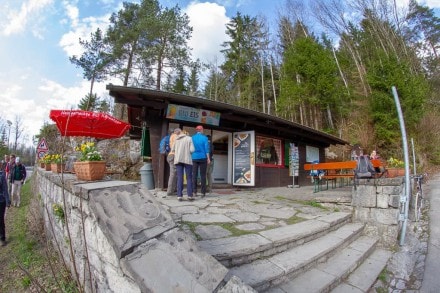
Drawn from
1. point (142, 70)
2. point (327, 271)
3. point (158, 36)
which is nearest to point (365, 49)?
point (158, 36)

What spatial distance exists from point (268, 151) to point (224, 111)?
2728mm

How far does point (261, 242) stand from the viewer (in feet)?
9.11

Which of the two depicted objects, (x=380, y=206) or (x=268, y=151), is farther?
(x=268, y=151)

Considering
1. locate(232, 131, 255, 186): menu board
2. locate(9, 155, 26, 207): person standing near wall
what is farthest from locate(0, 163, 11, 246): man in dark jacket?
locate(232, 131, 255, 186): menu board

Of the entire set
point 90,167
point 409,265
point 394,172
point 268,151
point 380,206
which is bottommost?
point 409,265

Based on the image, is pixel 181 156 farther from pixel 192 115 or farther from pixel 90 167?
pixel 192 115

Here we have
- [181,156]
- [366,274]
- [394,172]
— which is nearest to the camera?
[366,274]

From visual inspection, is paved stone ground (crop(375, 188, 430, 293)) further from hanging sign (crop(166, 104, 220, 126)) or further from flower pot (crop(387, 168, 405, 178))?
hanging sign (crop(166, 104, 220, 126))

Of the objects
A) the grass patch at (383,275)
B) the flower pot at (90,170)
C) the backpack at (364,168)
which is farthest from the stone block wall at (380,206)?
the flower pot at (90,170)

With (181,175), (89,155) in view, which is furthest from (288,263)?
(181,175)

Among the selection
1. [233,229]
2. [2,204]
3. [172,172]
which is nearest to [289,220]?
[233,229]

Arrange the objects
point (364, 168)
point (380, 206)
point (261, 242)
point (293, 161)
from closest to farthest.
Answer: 1. point (261, 242)
2. point (380, 206)
3. point (364, 168)
4. point (293, 161)

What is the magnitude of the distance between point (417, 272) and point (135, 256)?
404cm

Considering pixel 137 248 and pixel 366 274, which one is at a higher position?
pixel 137 248
